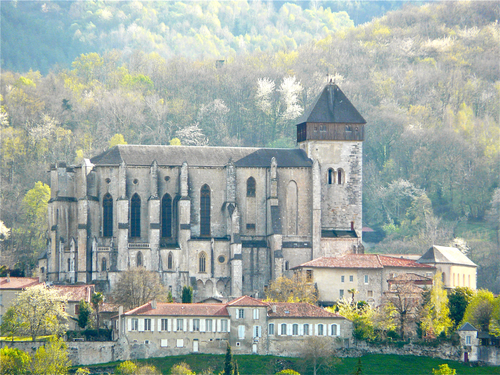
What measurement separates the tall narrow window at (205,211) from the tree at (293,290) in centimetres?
1029

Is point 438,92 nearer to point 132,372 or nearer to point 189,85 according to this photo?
point 189,85

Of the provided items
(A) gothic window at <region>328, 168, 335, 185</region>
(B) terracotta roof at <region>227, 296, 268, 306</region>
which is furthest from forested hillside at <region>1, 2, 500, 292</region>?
(B) terracotta roof at <region>227, 296, 268, 306</region>

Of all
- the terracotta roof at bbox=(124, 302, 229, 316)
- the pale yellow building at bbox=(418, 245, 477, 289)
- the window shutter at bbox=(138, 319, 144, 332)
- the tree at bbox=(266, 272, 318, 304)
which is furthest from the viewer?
the pale yellow building at bbox=(418, 245, 477, 289)

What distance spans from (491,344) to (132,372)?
28.8 meters

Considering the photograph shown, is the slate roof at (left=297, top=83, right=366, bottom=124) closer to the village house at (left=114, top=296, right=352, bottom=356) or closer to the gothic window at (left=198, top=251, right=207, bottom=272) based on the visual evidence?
the gothic window at (left=198, top=251, right=207, bottom=272)

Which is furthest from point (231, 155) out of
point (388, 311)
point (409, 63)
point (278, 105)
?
point (409, 63)

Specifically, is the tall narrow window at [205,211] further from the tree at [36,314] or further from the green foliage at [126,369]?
the green foliage at [126,369]

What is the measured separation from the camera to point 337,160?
113m

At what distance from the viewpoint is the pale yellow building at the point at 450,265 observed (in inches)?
4203

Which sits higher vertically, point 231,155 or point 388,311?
point 231,155

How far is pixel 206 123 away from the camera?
15562cm

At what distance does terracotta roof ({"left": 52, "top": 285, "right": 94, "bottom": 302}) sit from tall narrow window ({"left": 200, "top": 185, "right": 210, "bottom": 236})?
14.0m

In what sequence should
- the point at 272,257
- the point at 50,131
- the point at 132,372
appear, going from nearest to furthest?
the point at 132,372
the point at 272,257
the point at 50,131

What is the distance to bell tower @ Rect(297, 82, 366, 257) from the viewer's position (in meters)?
112
